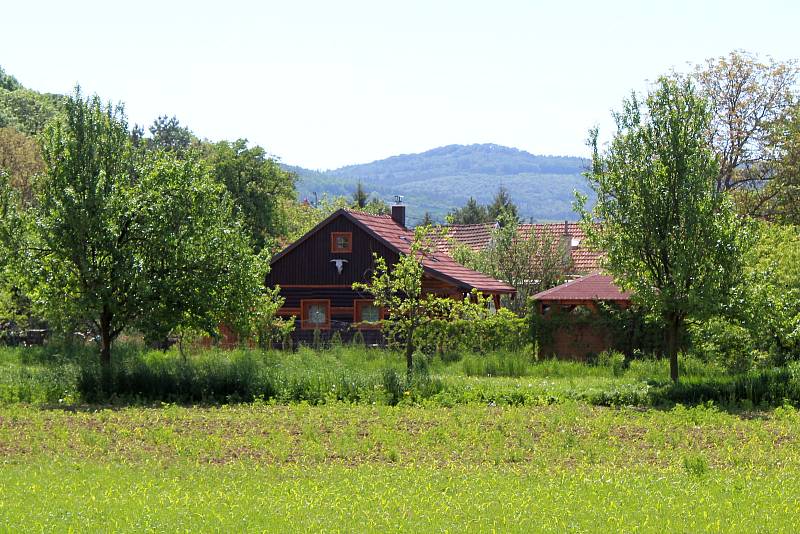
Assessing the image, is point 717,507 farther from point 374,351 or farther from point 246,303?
point 374,351

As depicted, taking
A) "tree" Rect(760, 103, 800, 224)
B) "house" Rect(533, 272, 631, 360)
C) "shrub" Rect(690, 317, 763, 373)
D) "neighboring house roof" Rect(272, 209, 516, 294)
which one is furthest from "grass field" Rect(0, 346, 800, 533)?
"tree" Rect(760, 103, 800, 224)

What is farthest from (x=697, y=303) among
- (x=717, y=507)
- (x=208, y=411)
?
(x=717, y=507)

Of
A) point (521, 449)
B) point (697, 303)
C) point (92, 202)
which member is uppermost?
point (92, 202)

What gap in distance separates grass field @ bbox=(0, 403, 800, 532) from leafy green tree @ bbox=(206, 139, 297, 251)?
42.4 meters

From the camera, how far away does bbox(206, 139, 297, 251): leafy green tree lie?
64.0m

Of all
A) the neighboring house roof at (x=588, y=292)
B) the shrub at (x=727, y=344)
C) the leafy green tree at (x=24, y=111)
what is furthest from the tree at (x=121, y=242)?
the leafy green tree at (x=24, y=111)

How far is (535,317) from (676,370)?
830cm

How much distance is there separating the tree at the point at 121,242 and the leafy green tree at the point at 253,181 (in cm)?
3688

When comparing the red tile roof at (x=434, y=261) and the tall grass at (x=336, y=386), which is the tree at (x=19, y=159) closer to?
the red tile roof at (x=434, y=261)

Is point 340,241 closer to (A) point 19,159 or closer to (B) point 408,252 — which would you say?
(B) point 408,252

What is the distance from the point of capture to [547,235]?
5066 centimetres

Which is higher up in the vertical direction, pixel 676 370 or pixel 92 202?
pixel 92 202

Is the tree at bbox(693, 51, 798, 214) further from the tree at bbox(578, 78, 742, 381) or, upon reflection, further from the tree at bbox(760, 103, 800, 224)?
the tree at bbox(578, 78, 742, 381)

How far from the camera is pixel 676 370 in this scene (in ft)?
84.9
